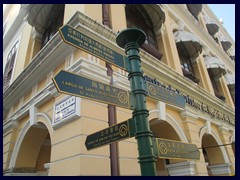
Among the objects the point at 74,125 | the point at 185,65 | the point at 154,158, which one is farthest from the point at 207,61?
the point at 154,158

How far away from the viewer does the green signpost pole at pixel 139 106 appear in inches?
91.9

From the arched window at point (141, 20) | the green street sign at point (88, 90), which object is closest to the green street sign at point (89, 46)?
the green street sign at point (88, 90)

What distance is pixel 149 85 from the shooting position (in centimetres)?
293

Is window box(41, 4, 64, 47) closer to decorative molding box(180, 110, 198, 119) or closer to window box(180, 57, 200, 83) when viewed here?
decorative molding box(180, 110, 198, 119)

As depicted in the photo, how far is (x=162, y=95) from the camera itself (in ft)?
10.0

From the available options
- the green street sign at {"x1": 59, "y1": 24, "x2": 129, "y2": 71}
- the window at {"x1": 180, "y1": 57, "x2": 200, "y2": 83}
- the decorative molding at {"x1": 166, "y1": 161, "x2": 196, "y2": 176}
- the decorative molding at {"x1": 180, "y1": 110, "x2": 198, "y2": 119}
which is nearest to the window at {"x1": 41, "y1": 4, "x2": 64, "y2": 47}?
the decorative molding at {"x1": 180, "y1": 110, "x2": 198, "y2": 119}

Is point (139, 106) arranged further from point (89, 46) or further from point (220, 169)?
point (220, 169)

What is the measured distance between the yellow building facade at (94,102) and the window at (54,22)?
0.11 feet

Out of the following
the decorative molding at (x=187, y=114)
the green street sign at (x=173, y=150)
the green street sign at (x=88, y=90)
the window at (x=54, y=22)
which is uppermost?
the window at (x=54, y=22)

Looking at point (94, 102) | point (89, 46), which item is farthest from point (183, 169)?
point (89, 46)

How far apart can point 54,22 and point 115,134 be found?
6.66 m

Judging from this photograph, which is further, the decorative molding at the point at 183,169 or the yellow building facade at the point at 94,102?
the decorative molding at the point at 183,169

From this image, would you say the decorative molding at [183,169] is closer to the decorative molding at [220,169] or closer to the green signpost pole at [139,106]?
the decorative molding at [220,169]

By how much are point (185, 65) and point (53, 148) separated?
7.05 metres
